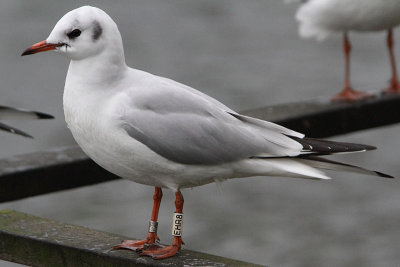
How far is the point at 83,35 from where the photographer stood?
2232 mm

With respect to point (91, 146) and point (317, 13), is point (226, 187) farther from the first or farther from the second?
point (91, 146)

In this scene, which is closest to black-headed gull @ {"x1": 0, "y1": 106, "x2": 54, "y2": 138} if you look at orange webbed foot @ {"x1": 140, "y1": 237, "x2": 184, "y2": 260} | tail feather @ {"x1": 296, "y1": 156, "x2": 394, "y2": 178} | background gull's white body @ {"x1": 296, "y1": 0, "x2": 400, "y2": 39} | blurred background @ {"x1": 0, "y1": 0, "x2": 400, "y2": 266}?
orange webbed foot @ {"x1": 140, "y1": 237, "x2": 184, "y2": 260}

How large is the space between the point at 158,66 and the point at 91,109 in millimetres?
5507

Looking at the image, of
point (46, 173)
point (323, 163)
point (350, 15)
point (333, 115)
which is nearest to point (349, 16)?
point (350, 15)

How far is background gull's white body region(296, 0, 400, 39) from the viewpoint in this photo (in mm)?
4668

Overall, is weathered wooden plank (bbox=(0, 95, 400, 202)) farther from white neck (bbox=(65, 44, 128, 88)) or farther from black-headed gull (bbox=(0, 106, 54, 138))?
white neck (bbox=(65, 44, 128, 88))

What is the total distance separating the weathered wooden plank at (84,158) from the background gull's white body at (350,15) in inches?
40.8

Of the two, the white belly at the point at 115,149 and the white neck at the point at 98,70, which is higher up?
the white neck at the point at 98,70

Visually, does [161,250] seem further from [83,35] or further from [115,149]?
[83,35]

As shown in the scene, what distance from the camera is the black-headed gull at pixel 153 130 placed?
2.22 meters

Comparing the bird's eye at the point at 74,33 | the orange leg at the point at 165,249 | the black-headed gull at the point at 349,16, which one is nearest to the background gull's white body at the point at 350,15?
the black-headed gull at the point at 349,16

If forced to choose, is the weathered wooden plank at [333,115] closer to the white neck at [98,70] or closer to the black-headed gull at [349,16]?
the black-headed gull at [349,16]

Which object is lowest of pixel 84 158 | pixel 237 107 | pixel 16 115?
pixel 84 158

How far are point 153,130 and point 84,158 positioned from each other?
80cm
